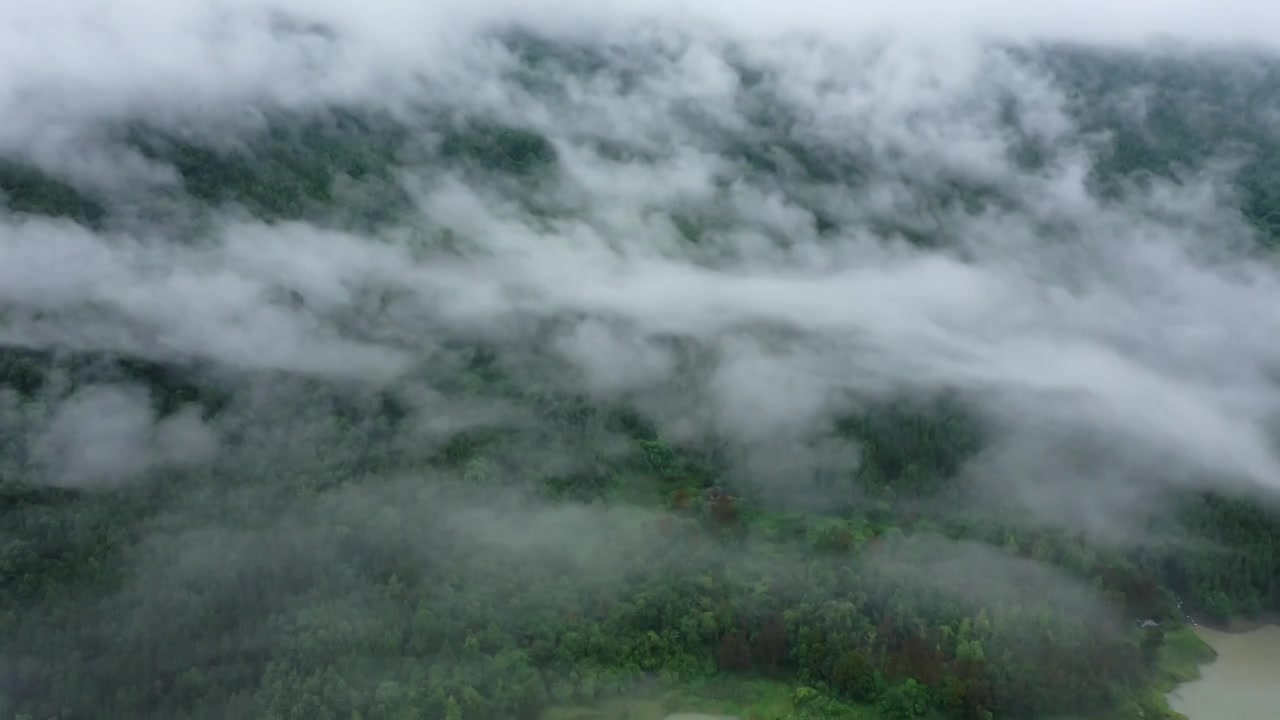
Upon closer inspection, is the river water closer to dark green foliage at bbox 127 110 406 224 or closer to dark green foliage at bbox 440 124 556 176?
dark green foliage at bbox 127 110 406 224

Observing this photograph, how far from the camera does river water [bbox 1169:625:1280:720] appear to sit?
31.3 metres

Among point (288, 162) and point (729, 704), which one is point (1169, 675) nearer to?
point (729, 704)

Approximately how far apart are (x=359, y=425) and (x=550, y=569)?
44.8ft

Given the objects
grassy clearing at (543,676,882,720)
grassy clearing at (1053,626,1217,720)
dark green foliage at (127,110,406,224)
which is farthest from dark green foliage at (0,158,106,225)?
grassy clearing at (1053,626,1217,720)

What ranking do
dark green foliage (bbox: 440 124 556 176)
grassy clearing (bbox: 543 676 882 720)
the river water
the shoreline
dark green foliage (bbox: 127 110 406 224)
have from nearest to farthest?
1. grassy clearing (bbox: 543 676 882 720)
2. the river water
3. the shoreline
4. dark green foliage (bbox: 127 110 406 224)
5. dark green foliage (bbox: 440 124 556 176)

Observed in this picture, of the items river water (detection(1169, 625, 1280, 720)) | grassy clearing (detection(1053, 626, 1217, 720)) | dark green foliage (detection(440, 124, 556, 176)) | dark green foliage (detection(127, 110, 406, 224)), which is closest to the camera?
grassy clearing (detection(1053, 626, 1217, 720))

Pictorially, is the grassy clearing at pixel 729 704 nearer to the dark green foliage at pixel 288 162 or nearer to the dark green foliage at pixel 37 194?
the dark green foliage at pixel 37 194

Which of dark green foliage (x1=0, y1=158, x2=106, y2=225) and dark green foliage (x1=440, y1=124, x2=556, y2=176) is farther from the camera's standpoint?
dark green foliage (x1=440, y1=124, x2=556, y2=176)

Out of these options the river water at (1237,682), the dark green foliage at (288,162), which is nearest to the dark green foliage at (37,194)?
the dark green foliage at (288,162)

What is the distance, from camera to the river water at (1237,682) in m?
31.3

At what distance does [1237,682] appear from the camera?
32.9 meters

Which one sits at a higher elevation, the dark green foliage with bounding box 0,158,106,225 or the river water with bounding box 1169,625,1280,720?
the dark green foliage with bounding box 0,158,106,225

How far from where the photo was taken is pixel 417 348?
53406 mm

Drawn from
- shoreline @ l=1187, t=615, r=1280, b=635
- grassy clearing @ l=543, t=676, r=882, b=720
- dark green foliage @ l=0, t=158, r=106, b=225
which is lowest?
grassy clearing @ l=543, t=676, r=882, b=720
